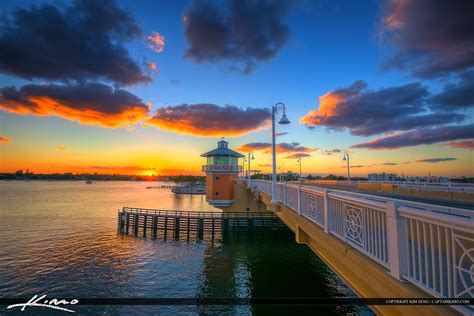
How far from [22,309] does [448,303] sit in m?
20.1

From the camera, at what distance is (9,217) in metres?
43.0

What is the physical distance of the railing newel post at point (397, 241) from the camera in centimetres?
309

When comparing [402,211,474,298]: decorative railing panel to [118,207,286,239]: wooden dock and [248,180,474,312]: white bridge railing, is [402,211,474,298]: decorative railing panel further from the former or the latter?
[118,207,286,239]: wooden dock

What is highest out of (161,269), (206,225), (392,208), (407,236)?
(392,208)

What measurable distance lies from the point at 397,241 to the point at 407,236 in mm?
206

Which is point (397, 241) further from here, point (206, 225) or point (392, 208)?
point (206, 225)

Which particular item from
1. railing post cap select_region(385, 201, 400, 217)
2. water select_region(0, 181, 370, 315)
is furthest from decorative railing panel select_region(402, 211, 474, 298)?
water select_region(0, 181, 370, 315)

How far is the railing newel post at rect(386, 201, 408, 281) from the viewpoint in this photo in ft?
10.1

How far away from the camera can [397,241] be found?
3.10m

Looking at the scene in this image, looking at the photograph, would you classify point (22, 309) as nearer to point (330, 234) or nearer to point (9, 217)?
point (330, 234)

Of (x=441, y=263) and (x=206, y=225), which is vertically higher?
(x=441, y=263)

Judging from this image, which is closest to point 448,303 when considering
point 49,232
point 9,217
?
point 49,232

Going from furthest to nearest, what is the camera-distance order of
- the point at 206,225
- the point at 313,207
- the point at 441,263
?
the point at 206,225
the point at 313,207
the point at 441,263

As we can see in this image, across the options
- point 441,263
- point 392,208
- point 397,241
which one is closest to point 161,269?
point 397,241
